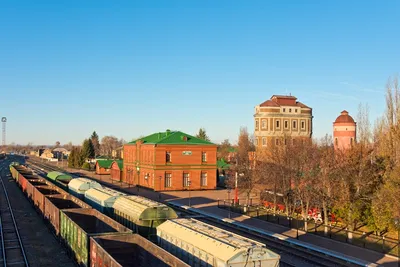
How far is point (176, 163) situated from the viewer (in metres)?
64.0

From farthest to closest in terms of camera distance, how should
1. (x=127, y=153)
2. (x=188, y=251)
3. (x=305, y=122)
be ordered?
1. (x=305, y=122)
2. (x=127, y=153)
3. (x=188, y=251)

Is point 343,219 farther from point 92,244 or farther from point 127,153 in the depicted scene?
point 127,153

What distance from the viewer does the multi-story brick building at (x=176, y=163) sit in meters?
62.9

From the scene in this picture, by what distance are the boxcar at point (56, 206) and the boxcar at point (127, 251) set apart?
9.91 meters

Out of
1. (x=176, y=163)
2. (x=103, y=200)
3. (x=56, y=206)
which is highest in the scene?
(x=176, y=163)

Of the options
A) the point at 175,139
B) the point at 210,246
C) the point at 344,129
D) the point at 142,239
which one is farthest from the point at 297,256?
the point at 344,129

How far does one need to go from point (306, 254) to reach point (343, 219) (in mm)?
8393

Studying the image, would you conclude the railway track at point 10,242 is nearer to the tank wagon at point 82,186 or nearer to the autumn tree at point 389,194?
the tank wagon at point 82,186

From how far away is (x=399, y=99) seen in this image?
46.3m

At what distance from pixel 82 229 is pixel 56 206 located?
12.6 meters

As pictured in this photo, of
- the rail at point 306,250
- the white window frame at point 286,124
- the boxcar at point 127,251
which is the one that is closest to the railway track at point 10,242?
the boxcar at point 127,251

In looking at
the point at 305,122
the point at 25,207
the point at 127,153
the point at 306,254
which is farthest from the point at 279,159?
the point at 305,122

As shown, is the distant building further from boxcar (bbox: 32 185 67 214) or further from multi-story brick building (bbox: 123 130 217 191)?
boxcar (bbox: 32 185 67 214)

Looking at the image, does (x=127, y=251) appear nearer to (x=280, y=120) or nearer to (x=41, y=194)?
(x=41, y=194)
